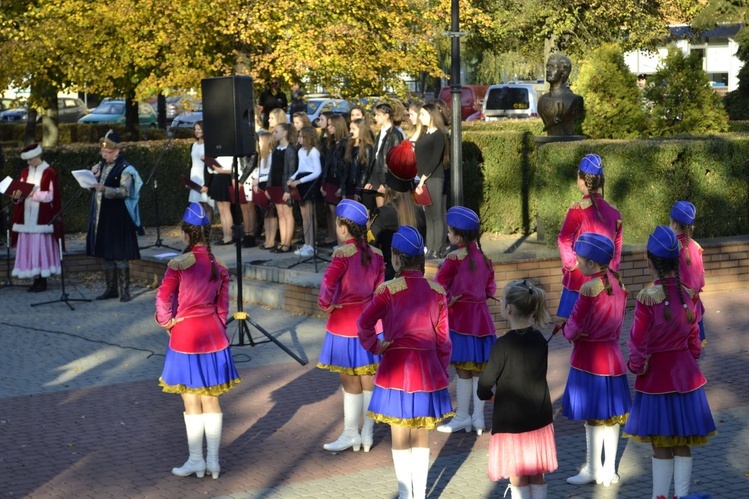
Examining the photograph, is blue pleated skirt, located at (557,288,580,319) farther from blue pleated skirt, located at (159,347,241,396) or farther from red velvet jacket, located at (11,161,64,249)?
red velvet jacket, located at (11,161,64,249)

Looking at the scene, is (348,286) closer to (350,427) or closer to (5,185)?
(350,427)

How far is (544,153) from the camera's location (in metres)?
14.1

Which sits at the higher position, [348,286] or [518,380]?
[348,286]

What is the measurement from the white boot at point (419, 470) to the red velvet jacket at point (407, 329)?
1.20 feet

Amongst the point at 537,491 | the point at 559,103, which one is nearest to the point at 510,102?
the point at 559,103

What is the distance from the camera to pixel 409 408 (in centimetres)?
682

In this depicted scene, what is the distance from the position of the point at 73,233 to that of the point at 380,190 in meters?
8.77

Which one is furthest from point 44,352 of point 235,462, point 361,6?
point 361,6

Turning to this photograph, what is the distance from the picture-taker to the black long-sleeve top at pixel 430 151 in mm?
13312

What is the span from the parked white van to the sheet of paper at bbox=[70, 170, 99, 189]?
23536 mm

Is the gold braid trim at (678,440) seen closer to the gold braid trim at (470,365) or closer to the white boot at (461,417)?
the gold braid trim at (470,365)

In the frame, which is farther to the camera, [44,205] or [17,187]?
[44,205]

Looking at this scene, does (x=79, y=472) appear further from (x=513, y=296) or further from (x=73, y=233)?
(x=73, y=233)

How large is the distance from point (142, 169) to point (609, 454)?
44.1ft
